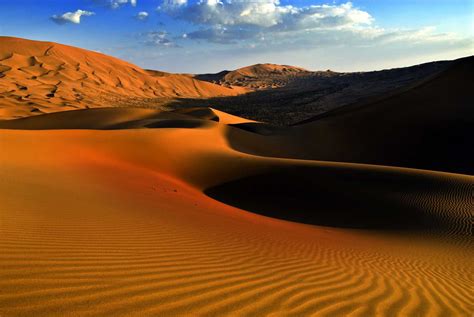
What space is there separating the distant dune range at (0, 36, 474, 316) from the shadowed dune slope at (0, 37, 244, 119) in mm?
28359

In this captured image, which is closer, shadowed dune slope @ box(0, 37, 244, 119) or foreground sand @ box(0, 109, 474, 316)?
foreground sand @ box(0, 109, 474, 316)

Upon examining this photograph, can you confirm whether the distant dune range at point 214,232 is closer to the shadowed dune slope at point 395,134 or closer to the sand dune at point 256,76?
the shadowed dune slope at point 395,134

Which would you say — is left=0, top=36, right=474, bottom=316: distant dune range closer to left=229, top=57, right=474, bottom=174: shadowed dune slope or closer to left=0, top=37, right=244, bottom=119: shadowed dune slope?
left=229, top=57, right=474, bottom=174: shadowed dune slope

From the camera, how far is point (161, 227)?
615 centimetres

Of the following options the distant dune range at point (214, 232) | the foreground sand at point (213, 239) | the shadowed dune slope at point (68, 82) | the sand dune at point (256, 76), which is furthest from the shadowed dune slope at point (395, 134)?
the sand dune at point (256, 76)

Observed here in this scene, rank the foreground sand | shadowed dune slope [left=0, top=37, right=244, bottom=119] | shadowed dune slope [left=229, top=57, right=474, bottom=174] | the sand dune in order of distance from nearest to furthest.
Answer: the foreground sand, shadowed dune slope [left=229, top=57, right=474, bottom=174], shadowed dune slope [left=0, top=37, right=244, bottom=119], the sand dune

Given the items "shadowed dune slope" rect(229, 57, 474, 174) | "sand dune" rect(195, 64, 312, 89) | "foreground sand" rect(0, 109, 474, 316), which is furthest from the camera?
"sand dune" rect(195, 64, 312, 89)

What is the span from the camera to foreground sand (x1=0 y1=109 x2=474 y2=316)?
3465 mm

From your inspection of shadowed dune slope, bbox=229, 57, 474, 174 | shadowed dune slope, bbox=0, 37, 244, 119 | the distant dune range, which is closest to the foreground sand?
the distant dune range

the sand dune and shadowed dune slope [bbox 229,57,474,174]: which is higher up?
the sand dune

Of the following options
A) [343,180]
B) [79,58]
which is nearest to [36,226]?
[343,180]

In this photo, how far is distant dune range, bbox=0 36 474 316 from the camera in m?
3.51

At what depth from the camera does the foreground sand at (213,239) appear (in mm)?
3465

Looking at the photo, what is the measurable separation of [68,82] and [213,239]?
64973 mm
